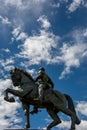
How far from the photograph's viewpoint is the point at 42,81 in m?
25.4

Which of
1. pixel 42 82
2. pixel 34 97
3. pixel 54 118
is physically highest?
pixel 42 82

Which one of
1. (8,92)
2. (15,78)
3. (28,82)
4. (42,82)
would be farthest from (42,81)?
(8,92)

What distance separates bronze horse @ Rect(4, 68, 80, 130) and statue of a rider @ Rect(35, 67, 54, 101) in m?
0.20

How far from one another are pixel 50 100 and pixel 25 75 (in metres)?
1.71

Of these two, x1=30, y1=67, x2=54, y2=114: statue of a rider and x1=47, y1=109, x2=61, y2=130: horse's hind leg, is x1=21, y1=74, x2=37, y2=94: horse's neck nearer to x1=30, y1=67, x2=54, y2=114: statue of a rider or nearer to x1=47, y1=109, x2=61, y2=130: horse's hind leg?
x1=30, y1=67, x2=54, y2=114: statue of a rider

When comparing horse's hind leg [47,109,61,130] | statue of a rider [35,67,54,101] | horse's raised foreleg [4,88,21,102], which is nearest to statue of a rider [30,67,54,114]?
statue of a rider [35,67,54,101]

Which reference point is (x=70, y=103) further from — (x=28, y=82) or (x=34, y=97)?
(x=28, y=82)

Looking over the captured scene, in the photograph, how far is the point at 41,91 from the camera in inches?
981

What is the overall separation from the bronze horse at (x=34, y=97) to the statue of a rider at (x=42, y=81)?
0.20m

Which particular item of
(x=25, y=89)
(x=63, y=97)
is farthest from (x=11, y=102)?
(x=63, y=97)

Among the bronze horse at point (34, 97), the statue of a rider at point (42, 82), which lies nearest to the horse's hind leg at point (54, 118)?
the bronze horse at point (34, 97)

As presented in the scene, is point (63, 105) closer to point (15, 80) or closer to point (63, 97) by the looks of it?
point (63, 97)

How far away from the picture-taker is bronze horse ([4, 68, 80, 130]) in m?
24.9

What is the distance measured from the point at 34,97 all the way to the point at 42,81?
3.00 feet
